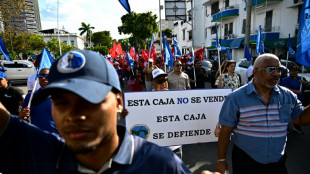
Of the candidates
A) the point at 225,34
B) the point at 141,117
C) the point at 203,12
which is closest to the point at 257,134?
the point at 141,117

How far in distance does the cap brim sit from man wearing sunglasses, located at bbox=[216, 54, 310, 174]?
5.18 ft

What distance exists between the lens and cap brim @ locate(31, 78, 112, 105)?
856 millimetres

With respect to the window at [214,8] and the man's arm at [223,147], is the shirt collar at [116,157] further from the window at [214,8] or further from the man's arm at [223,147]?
the window at [214,8]

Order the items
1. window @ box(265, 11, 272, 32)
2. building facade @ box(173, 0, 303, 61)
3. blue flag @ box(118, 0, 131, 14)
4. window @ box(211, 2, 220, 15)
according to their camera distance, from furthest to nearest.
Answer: window @ box(211, 2, 220, 15) → window @ box(265, 11, 272, 32) → building facade @ box(173, 0, 303, 61) → blue flag @ box(118, 0, 131, 14)

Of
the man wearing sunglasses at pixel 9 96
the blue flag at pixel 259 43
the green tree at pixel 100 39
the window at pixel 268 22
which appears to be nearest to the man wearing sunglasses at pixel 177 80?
the man wearing sunglasses at pixel 9 96

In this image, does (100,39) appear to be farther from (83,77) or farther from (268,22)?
(83,77)

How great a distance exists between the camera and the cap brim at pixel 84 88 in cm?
86

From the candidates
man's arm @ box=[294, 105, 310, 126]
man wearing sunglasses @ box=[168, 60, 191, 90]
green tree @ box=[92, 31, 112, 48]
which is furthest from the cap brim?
green tree @ box=[92, 31, 112, 48]

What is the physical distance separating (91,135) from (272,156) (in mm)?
1844

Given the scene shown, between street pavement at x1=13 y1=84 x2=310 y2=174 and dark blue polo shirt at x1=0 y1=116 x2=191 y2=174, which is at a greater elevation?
dark blue polo shirt at x1=0 y1=116 x2=191 y2=174

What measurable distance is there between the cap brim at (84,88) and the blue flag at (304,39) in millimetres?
2484

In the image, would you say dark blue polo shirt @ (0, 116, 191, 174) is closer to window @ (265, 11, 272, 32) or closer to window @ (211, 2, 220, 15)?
window @ (265, 11, 272, 32)

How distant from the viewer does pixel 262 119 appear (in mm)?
2021

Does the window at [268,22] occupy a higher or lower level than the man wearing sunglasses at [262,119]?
higher
